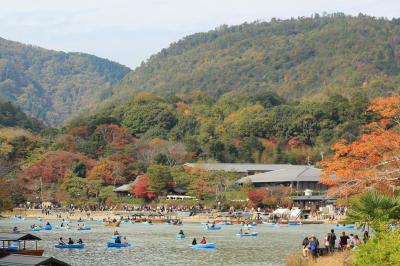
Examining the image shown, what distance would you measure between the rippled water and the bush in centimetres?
1857

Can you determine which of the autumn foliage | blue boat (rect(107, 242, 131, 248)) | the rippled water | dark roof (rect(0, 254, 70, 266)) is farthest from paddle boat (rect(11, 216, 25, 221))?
dark roof (rect(0, 254, 70, 266))

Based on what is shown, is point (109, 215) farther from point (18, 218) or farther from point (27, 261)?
point (27, 261)

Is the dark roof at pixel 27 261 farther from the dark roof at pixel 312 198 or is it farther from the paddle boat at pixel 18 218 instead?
the dark roof at pixel 312 198

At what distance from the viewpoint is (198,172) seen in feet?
296

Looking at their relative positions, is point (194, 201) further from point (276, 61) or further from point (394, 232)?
point (276, 61)

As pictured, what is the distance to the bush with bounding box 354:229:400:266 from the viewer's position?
58.1ft

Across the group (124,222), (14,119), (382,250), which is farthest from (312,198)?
(14,119)

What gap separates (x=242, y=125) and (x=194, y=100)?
32.9m

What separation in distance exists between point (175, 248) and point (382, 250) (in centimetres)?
2885

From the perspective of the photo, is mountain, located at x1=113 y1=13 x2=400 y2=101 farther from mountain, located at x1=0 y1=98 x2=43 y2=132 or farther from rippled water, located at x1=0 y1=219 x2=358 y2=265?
rippled water, located at x1=0 y1=219 x2=358 y2=265

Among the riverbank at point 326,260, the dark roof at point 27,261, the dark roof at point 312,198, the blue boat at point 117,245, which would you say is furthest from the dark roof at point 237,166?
the dark roof at point 27,261

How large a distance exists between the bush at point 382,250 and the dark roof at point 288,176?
227ft

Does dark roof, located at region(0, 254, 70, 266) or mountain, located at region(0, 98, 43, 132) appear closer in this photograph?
dark roof, located at region(0, 254, 70, 266)

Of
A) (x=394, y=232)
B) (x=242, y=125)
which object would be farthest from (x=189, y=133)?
(x=394, y=232)
